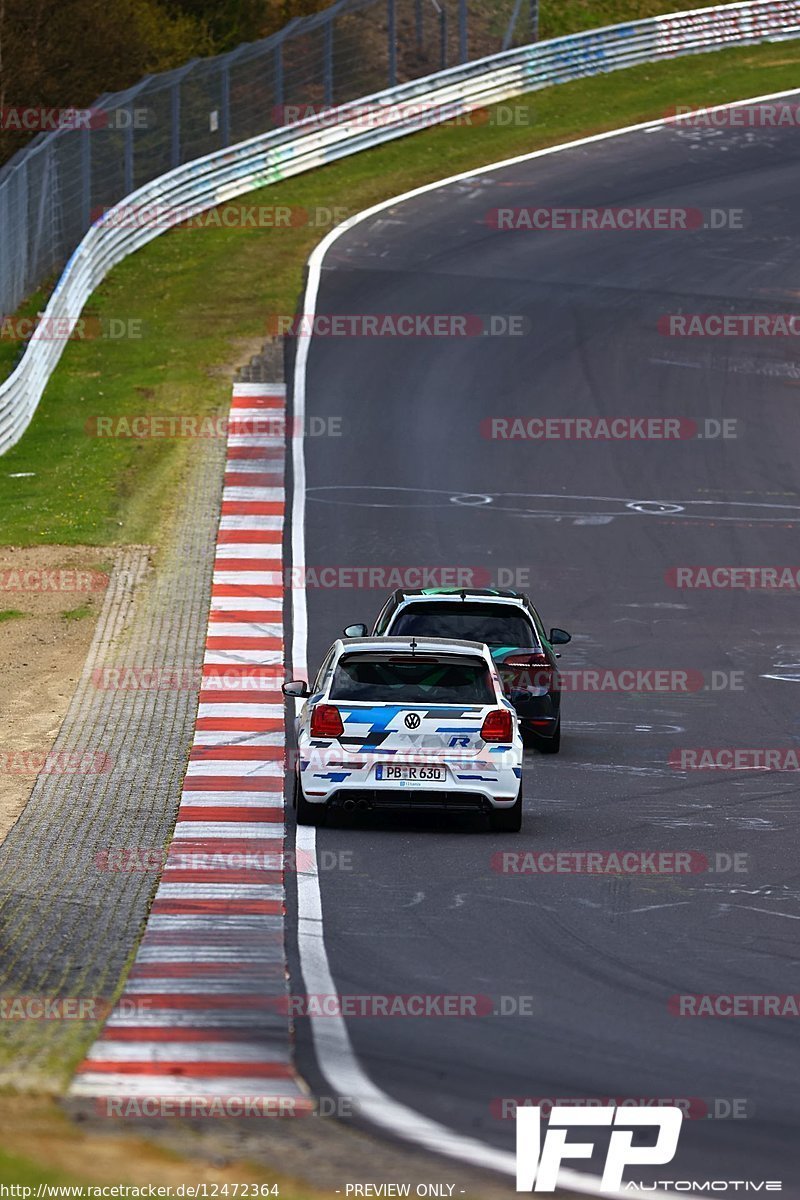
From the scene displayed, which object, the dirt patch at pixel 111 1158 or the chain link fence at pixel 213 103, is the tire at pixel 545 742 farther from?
the chain link fence at pixel 213 103

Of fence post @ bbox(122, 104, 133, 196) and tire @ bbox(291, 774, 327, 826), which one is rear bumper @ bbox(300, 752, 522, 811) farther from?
fence post @ bbox(122, 104, 133, 196)

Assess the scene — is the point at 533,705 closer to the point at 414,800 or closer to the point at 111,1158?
the point at 414,800

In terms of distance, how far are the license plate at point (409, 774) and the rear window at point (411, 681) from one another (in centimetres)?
57

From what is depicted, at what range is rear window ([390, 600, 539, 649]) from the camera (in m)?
17.5

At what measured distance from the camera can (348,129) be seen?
4566 cm

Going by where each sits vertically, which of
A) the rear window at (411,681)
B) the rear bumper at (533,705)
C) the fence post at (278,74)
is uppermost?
the fence post at (278,74)

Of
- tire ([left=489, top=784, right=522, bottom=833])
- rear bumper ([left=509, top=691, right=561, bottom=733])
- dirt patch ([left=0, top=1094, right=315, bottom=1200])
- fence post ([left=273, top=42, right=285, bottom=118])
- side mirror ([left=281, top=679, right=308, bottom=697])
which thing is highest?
fence post ([left=273, top=42, right=285, bottom=118])

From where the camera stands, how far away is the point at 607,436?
3091 centimetres

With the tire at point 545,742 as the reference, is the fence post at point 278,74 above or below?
above

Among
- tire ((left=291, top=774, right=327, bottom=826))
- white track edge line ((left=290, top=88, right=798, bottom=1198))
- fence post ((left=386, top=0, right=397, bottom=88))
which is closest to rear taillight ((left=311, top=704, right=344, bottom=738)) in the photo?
tire ((left=291, top=774, right=327, bottom=826))

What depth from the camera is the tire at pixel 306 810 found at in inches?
570

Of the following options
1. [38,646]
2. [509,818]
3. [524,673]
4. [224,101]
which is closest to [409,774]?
[509,818]

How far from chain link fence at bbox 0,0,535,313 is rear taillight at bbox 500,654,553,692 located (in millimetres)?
18944

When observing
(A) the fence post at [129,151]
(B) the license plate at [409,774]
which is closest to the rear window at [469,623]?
(B) the license plate at [409,774]
